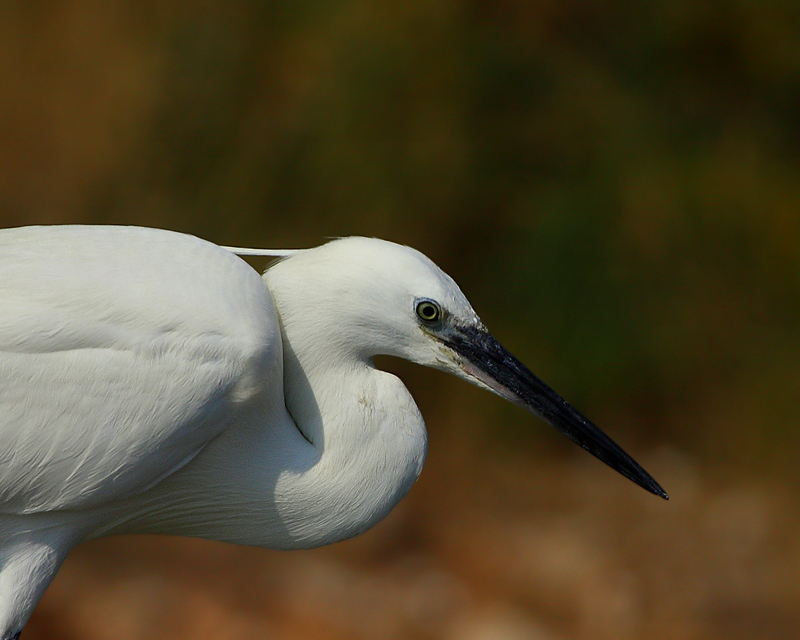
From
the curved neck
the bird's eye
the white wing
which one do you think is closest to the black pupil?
the bird's eye

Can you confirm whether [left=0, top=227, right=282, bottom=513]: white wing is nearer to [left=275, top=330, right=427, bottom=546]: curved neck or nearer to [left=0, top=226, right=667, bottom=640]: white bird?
[left=0, top=226, right=667, bottom=640]: white bird

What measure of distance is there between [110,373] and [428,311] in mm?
539

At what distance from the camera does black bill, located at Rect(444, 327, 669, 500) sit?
1.58m

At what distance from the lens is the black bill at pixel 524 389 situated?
158cm

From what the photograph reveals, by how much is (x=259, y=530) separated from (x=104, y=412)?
39cm

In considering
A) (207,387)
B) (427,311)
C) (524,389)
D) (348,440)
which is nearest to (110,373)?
(207,387)

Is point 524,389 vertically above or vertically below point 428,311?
below

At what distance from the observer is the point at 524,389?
1.64 m

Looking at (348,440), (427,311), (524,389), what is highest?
(427,311)

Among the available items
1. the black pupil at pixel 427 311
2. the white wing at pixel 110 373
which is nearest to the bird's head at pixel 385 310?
the black pupil at pixel 427 311

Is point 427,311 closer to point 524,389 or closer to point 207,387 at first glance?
point 524,389

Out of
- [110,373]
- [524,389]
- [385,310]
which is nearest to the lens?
[110,373]

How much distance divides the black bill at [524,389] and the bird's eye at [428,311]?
0.05 meters

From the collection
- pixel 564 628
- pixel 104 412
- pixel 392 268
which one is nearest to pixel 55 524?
pixel 104 412
